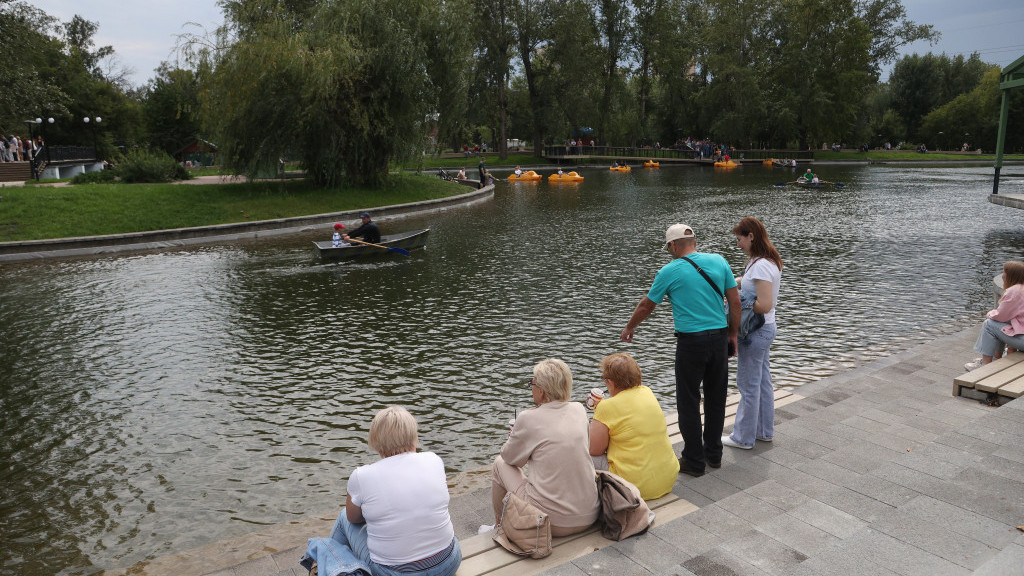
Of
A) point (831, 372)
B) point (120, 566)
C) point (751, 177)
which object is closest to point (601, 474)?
point (120, 566)

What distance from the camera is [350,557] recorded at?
4246 mm

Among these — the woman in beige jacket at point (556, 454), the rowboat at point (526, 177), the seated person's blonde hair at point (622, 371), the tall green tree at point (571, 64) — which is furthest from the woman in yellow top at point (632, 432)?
the tall green tree at point (571, 64)

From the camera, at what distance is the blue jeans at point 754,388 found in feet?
20.0

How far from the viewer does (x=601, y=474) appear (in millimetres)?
4852

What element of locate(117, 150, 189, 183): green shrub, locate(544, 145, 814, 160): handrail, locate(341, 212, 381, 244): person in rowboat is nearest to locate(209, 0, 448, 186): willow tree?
locate(117, 150, 189, 183): green shrub

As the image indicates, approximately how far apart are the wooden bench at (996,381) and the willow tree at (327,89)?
25670 millimetres

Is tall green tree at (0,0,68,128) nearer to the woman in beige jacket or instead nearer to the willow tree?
the willow tree

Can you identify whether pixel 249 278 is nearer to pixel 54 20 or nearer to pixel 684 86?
pixel 54 20

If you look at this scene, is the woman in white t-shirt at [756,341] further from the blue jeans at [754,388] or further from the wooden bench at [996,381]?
the wooden bench at [996,381]

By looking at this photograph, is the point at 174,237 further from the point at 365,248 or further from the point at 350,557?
the point at 350,557

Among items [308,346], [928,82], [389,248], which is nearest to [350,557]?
[308,346]

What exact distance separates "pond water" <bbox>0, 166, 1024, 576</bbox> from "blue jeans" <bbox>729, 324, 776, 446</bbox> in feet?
8.64

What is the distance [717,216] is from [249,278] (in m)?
18.1

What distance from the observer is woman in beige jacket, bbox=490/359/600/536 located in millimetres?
4652
